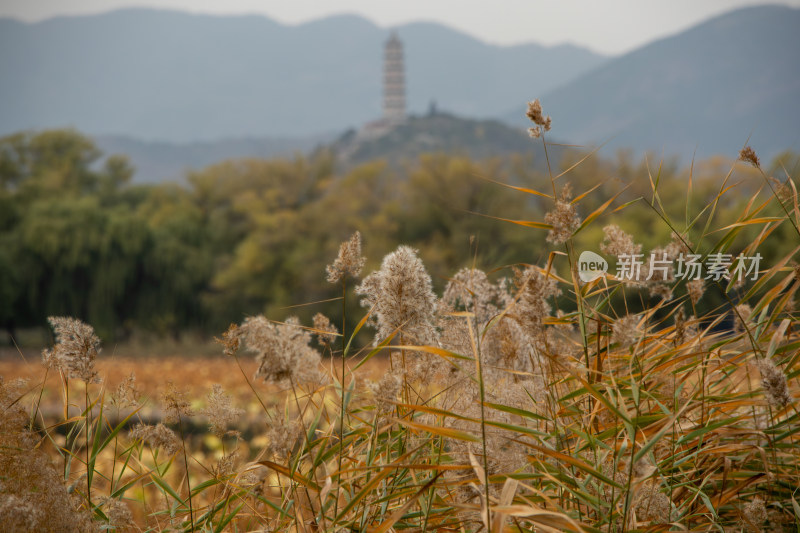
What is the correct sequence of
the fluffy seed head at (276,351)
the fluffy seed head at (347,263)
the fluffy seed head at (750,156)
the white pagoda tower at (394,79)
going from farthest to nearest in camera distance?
the white pagoda tower at (394,79), the fluffy seed head at (750,156), the fluffy seed head at (347,263), the fluffy seed head at (276,351)

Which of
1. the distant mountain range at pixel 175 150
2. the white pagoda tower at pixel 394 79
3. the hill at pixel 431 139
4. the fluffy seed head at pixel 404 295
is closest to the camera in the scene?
the fluffy seed head at pixel 404 295

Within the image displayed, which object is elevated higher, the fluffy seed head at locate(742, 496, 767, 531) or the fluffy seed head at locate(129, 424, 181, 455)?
the fluffy seed head at locate(129, 424, 181, 455)

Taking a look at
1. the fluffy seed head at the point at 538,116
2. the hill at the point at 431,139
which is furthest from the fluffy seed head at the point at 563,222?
the hill at the point at 431,139

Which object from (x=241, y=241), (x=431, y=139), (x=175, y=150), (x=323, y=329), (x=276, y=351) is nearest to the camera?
(x=276, y=351)

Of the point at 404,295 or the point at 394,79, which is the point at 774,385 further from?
the point at 394,79

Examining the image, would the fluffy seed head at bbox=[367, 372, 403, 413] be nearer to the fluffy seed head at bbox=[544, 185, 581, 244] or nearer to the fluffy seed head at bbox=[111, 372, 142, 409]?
the fluffy seed head at bbox=[544, 185, 581, 244]

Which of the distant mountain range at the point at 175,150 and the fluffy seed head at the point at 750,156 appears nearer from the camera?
the fluffy seed head at the point at 750,156

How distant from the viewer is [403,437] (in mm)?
1450

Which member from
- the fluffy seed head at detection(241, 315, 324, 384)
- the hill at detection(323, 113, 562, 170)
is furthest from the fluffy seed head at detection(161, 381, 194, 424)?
the hill at detection(323, 113, 562, 170)

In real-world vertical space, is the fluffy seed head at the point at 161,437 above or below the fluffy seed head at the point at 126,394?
below

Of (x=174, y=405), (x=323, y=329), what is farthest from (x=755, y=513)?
(x=174, y=405)

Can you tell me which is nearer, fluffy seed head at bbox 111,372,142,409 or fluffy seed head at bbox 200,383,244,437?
fluffy seed head at bbox 200,383,244,437

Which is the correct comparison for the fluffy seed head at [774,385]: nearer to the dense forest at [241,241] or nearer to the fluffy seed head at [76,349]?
the fluffy seed head at [76,349]

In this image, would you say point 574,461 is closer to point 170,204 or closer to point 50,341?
point 50,341
